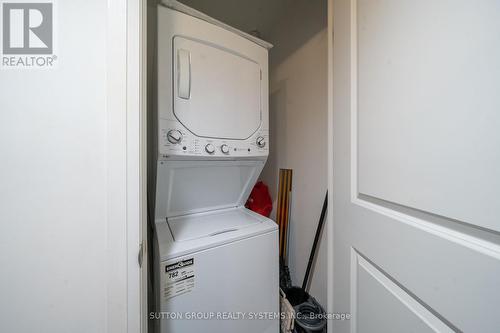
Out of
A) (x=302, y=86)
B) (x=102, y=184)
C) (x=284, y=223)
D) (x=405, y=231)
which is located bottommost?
(x=284, y=223)

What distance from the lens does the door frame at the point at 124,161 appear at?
2.14 feet

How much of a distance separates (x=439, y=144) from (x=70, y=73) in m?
1.17

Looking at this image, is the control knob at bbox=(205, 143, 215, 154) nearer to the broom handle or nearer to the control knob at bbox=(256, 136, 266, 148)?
the control knob at bbox=(256, 136, 266, 148)

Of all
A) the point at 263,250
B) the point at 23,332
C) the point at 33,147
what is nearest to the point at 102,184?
the point at 33,147

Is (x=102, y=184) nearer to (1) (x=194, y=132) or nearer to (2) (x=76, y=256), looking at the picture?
(2) (x=76, y=256)

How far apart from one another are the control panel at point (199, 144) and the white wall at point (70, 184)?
0.40 m

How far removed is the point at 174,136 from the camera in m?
1.09

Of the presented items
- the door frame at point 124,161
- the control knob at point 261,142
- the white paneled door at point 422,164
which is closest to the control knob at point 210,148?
the control knob at point 261,142

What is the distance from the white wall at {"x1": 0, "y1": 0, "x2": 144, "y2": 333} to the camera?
59 centimetres

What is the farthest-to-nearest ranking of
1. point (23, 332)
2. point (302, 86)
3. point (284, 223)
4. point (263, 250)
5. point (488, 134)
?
1. point (284, 223)
2. point (302, 86)
3. point (263, 250)
4. point (23, 332)
5. point (488, 134)

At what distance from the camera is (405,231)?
1.91 feet

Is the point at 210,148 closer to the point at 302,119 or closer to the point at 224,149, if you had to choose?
the point at 224,149

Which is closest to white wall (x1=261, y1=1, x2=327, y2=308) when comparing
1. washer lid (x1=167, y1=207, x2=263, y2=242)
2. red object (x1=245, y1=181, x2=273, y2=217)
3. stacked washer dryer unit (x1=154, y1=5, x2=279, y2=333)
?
red object (x1=245, y1=181, x2=273, y2=217)

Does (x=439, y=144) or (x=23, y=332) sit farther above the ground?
(x=439, y=144)
